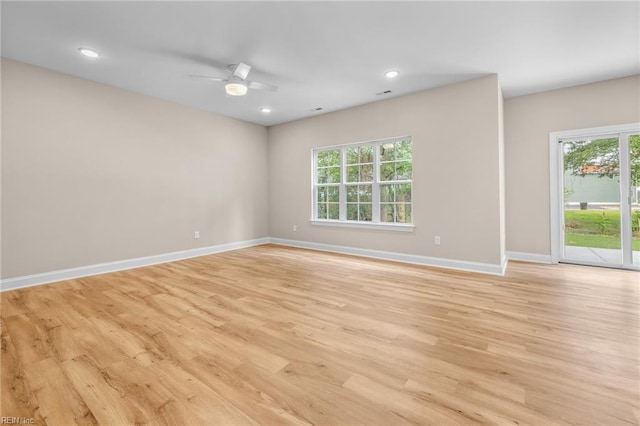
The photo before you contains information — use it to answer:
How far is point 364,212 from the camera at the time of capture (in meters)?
5.30

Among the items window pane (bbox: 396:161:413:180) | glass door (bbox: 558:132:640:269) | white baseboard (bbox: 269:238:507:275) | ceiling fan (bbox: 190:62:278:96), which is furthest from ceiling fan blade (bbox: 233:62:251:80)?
glass door (bbox: 558:132:640:269)

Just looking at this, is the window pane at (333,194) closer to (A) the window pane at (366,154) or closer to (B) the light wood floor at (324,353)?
(A) the window pane at (366,154)

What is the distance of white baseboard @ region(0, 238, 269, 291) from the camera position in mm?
3361

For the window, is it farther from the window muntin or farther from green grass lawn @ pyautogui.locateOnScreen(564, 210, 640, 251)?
green grass lawn @ pyautogui.locateOnScreen(564, 210, 640, 251)

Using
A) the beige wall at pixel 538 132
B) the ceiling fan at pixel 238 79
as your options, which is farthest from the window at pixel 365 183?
the ceiling fan at pixel 238 79

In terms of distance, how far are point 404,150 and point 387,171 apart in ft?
1.51

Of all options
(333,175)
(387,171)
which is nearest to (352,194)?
(333,175)

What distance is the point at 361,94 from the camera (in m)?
4.55

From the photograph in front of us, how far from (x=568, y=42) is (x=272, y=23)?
3.12 meters

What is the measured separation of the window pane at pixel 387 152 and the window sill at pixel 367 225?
1.18 m

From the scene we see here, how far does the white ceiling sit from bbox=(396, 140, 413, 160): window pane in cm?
92

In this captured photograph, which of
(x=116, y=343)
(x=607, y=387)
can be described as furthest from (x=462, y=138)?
(x=116, y=343)

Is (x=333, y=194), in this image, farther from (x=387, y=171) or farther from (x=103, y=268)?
(x=103, y=268)

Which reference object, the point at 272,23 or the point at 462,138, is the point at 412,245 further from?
the point at 272,23
